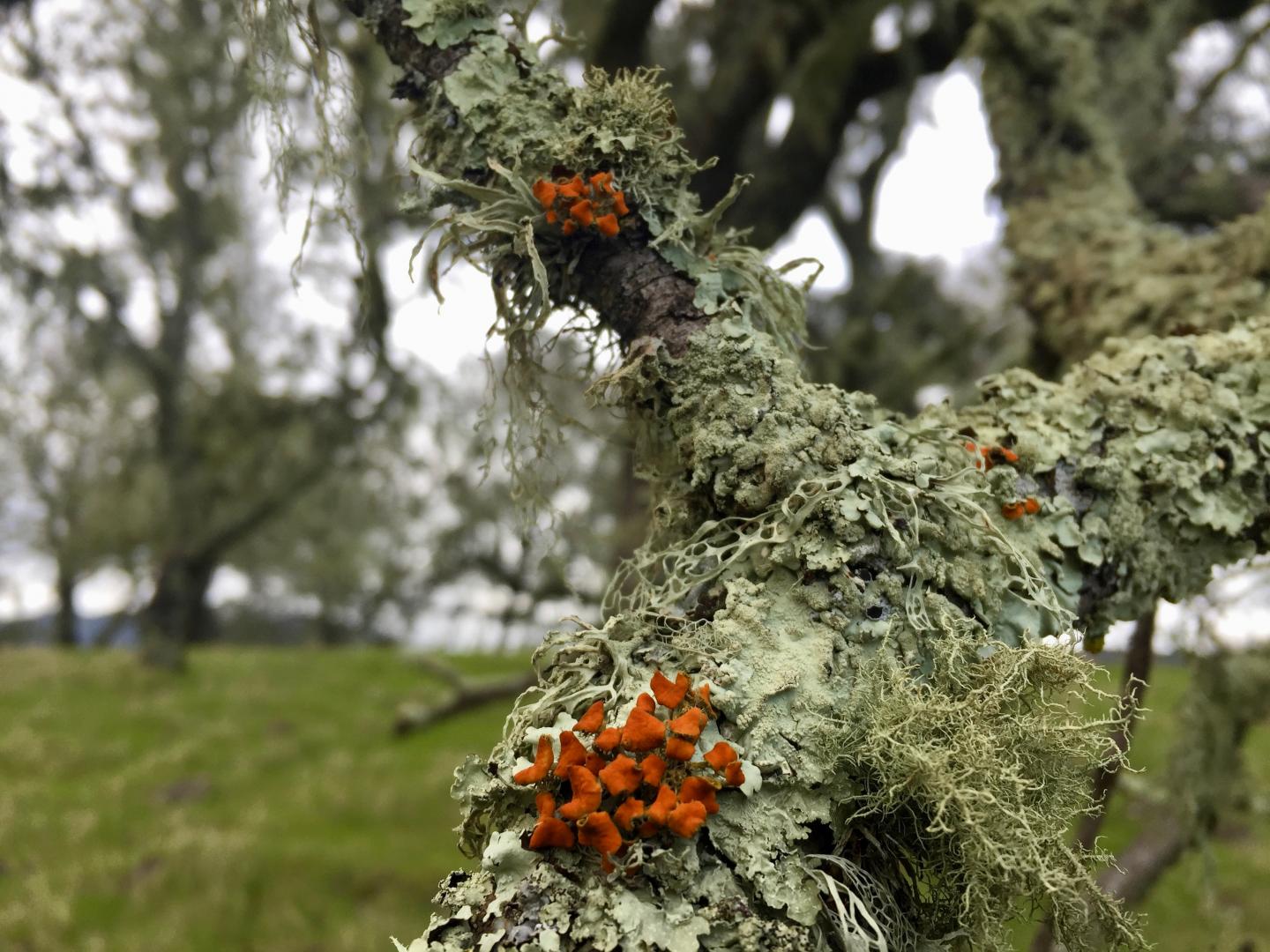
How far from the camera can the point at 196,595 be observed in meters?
9.09

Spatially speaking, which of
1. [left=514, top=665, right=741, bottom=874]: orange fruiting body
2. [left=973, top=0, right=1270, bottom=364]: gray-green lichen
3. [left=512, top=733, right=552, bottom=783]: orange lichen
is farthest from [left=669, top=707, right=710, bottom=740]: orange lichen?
[left=973, top=0, right=1270, bottom=364]: gray-green lichen

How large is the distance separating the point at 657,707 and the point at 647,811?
11 centimetres

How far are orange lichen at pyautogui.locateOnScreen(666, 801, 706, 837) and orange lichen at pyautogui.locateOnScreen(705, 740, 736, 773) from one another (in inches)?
1.6

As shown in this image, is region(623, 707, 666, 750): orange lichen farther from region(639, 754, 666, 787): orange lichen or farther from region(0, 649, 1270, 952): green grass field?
region(0, 649, 1270, 952): green grass field

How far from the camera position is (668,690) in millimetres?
850

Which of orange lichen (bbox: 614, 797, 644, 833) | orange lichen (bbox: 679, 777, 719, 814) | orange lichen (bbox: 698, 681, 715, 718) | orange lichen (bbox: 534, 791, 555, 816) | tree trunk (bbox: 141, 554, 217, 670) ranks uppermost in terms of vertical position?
orange lichen (bbox: 698, 681, 715, 718)

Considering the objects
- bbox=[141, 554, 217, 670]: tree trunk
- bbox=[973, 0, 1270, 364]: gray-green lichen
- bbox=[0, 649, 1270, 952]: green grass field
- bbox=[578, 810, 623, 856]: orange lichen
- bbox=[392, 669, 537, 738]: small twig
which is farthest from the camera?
bbox=[141, 554, 217, 670]: tree trunk

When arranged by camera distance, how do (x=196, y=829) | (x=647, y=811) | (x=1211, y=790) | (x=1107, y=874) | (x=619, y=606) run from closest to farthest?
(x=647, y=811), (x=619, y=606), (x=1211, y=790), (x=1107, y=874), (x=196, y=829)

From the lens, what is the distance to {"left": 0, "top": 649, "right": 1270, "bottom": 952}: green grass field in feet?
10.7

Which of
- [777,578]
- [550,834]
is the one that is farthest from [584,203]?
[550,834]

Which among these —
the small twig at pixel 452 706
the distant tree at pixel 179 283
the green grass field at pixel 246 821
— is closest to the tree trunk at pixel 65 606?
the distant tree at pixel 179 283

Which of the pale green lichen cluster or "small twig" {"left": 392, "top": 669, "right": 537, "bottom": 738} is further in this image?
"small twig" {"left": 392, "top": 669, "right": 537, "bottom": 738}

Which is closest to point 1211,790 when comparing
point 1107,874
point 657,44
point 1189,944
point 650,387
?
point 1107,874

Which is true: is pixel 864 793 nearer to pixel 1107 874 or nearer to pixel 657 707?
pixel 657 707
